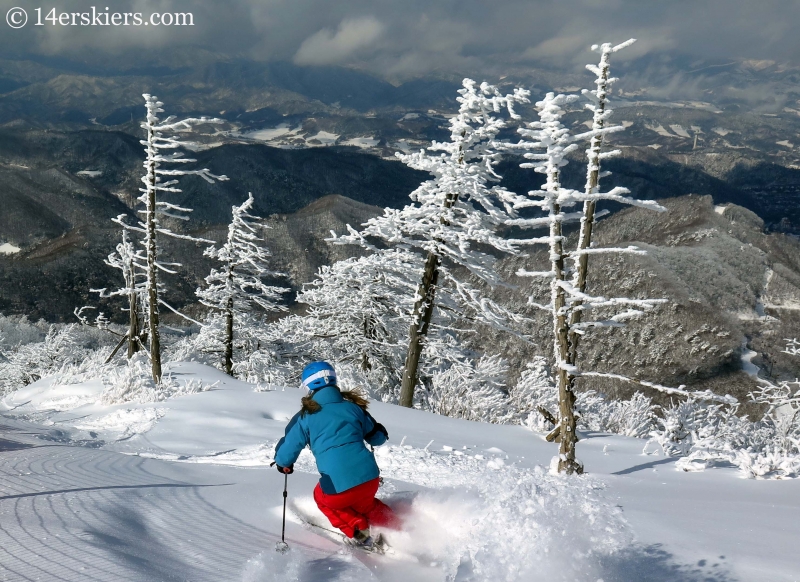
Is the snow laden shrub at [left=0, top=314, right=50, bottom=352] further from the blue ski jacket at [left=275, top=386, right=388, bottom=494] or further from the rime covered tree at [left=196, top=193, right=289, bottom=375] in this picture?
the blue ski jacket at [left=275, top=386, right=388, bottom=494]

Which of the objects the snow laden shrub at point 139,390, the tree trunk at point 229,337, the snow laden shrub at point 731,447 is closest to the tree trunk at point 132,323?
the tree trunk at point 229,337

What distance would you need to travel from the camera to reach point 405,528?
12.4 ft

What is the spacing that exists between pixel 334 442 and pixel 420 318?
29.1 feet

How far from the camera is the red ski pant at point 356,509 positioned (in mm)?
3789

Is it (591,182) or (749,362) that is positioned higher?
(591,182)

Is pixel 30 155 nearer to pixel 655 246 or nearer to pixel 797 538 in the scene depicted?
pixel 655 246

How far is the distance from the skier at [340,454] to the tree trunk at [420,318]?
27.8ft

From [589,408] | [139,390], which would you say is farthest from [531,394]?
[139,390]

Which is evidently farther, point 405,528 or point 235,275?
point 235,275

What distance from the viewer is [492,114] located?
12930 mm

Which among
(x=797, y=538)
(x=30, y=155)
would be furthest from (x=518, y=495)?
(x=30, y=155)

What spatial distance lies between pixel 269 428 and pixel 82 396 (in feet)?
20.0

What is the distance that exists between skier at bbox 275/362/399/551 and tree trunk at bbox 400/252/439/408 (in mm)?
8468

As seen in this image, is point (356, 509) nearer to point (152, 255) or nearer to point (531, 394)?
point (531, 394)
